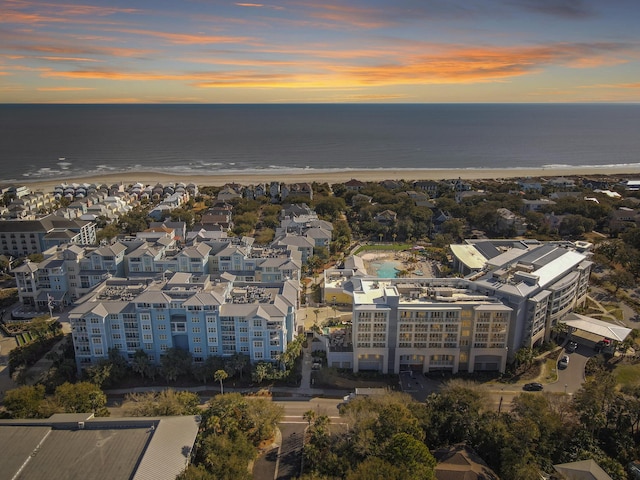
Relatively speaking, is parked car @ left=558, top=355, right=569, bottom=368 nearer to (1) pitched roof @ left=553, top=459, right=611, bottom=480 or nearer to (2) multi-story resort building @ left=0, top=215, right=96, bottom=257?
(1) pitched roof @ left=553, top=459, right=611, bottom=480

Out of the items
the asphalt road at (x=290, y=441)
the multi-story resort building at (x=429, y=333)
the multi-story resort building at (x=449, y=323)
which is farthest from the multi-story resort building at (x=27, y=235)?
the multi-story resort building at (x=429, y=333)

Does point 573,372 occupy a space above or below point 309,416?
below

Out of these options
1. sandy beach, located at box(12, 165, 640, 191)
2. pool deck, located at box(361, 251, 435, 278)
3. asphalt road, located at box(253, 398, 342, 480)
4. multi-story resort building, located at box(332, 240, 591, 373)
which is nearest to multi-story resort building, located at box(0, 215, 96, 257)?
pool deck, located at box(361, 251, 435, 278)

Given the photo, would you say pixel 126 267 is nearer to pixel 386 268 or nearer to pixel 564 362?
pixel 386 268

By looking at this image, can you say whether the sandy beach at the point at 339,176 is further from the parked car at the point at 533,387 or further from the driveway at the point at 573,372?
the parked car at the point at 533,387

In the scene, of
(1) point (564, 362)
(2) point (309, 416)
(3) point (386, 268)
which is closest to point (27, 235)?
(3) point (386, 268)

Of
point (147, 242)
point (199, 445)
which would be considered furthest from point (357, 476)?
point (147, 242)
